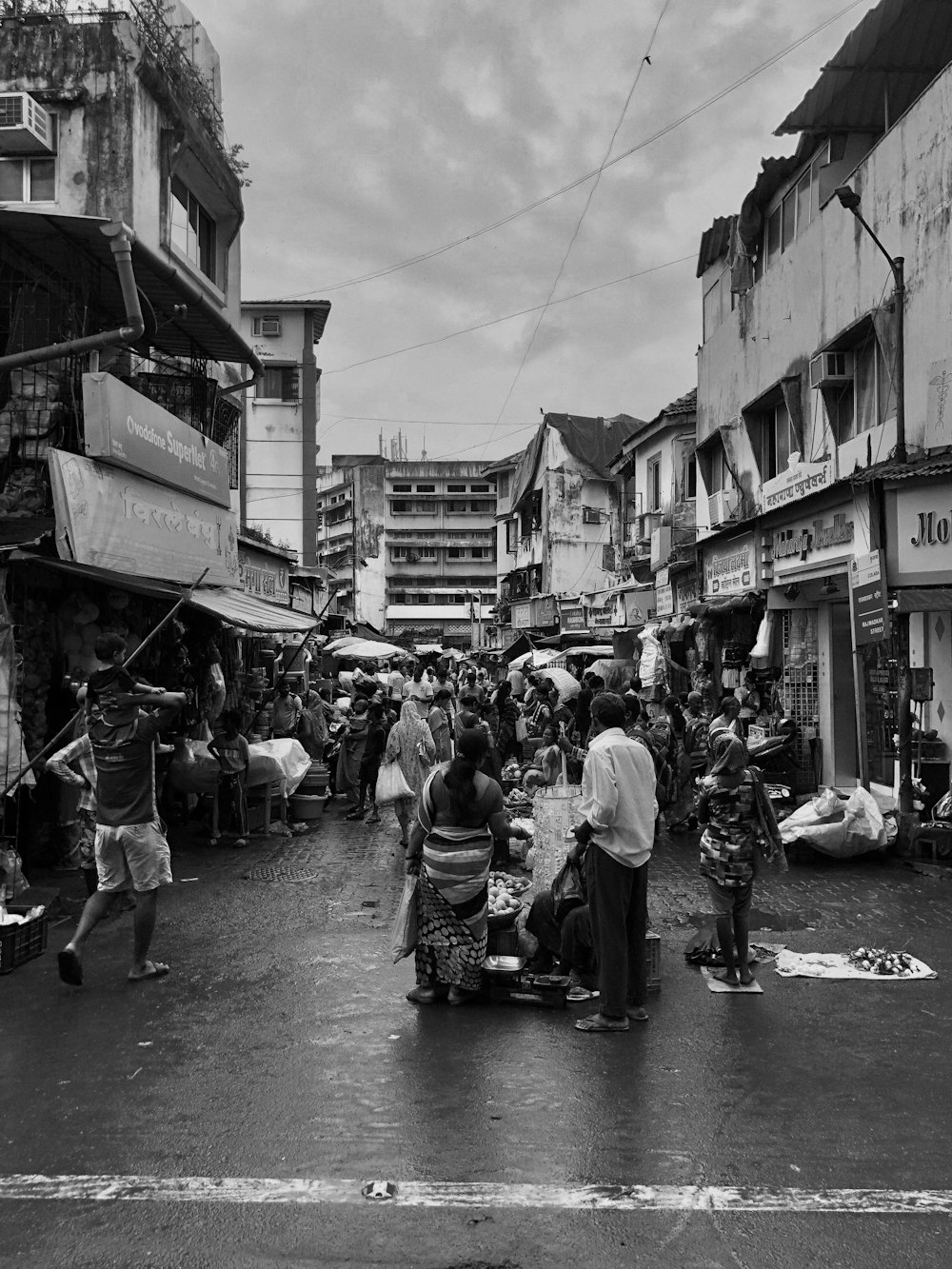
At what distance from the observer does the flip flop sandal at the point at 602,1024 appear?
5.78 metres

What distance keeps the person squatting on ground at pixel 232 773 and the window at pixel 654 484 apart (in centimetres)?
1761

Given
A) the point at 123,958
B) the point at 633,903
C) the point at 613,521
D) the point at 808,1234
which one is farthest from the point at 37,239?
the point at 613,521

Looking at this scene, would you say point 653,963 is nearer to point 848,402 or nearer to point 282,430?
point 848,402

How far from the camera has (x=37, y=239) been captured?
10.7 m

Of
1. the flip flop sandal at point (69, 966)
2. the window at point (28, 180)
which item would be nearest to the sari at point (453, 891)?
the flip flop sandal at point (69, 966)

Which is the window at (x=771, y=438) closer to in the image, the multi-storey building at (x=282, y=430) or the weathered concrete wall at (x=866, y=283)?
the weathered concrete wall at (x=866, y=283)

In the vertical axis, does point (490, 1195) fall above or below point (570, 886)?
below

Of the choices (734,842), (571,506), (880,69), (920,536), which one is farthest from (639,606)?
(734,842)

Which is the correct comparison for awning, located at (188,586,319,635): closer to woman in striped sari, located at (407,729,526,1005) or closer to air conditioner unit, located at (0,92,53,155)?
woman in striped sari, located at (407,729,526,1005)

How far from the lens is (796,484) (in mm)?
15586

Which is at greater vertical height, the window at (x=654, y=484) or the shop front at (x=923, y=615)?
the window at (x=654, y=484)

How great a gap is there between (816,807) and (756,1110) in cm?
663

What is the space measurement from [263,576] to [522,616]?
22.4 metres

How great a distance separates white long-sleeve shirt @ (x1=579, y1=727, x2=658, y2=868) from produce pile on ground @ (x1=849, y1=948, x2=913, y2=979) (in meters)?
2.10
